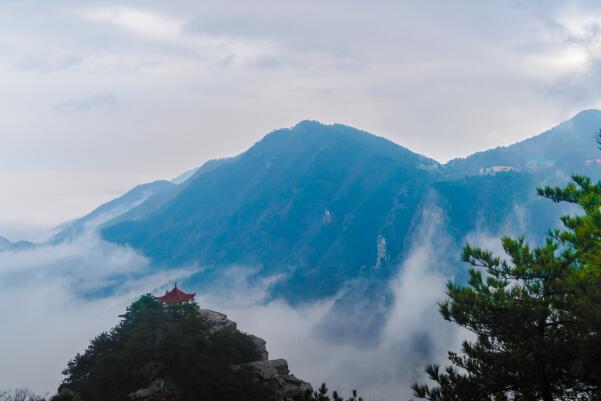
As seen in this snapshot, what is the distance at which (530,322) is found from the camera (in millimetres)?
14633

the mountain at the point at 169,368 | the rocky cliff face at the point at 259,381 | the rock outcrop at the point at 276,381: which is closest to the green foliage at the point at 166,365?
the mountain at the point at 169,368

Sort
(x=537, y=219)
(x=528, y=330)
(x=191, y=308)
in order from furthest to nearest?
(x=537, y=219)
(x=191, y=308)
(x=528, y=330)

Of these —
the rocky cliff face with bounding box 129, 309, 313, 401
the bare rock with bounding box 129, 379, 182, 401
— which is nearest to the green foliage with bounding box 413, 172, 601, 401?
the rocky cliff face with bounding box 129, 309, 313, 401

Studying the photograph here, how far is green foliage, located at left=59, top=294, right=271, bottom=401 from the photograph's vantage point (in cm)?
3225

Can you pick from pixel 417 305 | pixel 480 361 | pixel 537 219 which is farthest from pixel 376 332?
pixel 480 361

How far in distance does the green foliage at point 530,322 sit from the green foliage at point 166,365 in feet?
67.6

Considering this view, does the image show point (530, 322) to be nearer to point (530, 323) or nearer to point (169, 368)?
point (530, 323)

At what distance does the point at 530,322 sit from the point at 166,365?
27.9 meters

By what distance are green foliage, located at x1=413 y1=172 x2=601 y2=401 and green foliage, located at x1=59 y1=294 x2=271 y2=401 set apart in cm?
2060

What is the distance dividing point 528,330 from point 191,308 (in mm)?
35856

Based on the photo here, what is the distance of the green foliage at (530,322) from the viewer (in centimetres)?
1357

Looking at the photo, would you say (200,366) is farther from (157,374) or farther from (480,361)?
(480,361)

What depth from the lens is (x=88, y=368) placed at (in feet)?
129

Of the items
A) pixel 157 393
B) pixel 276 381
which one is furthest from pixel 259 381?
pixel 157 393
